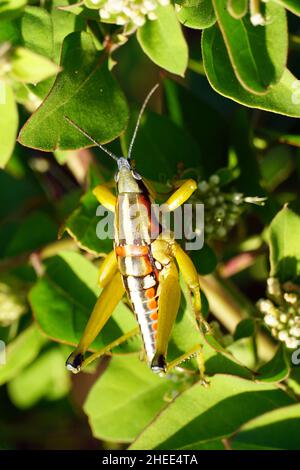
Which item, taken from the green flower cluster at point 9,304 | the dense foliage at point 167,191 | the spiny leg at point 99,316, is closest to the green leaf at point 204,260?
the dense foliage at point 167,191

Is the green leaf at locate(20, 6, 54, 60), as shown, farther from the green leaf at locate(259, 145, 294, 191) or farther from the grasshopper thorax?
the green leaf at locate(259, 145, 294, 191)

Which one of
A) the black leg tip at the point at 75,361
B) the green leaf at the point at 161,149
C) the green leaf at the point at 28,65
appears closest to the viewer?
the green leaf at the point at 28,65

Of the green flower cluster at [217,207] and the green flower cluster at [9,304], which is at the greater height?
the green flower cluster at [217,207]

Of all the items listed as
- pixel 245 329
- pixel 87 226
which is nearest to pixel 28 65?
pixel 87 226

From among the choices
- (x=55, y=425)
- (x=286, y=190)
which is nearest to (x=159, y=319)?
(x=286, y=190)

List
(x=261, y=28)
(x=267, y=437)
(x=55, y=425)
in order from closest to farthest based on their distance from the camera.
Answer: 1. (x=261, y=28)
2. (x=267, y=437)
3. (x=55, y=425)

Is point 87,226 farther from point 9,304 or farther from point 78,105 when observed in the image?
point 9,304

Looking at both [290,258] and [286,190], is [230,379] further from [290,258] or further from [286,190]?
[286,190]

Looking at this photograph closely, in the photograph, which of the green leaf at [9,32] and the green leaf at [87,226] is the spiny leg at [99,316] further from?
the green leaf at [9,32]
